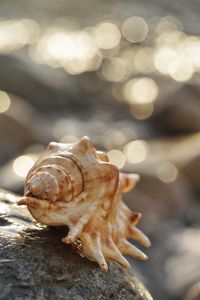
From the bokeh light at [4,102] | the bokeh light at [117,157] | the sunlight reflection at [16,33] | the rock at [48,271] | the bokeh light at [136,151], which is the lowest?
the rock at [48,271]

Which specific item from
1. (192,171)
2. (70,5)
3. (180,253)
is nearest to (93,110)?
(192,171)

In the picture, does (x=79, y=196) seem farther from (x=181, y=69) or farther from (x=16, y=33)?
(x=16, y=33)

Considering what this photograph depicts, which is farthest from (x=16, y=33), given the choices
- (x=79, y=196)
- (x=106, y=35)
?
(x=79, y=196)

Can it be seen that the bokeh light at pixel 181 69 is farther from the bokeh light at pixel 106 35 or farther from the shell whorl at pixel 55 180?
the shell whorl at pixel 55 180

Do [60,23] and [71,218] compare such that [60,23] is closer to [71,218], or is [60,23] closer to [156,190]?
[156,190]

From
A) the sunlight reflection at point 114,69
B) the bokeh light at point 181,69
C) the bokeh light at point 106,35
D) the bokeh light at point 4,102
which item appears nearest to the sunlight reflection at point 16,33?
the bokeh light at point 106,35

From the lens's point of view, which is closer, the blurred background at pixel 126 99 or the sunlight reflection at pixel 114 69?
the blurred background at pixel 126 99
